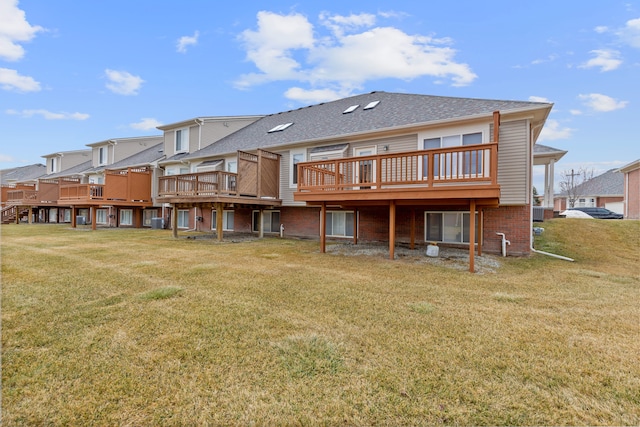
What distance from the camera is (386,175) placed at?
7.93 meters

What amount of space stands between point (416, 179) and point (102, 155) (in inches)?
1124

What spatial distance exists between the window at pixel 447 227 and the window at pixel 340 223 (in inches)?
124

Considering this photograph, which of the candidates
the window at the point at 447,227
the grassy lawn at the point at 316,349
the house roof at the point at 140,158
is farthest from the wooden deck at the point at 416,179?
the house roof at the point at 140,158

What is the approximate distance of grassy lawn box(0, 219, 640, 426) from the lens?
→ 7.27ft

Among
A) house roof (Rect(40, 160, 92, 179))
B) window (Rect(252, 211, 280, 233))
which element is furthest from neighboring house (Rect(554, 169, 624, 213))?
house roof (Rect(40, 160, 92, 179))

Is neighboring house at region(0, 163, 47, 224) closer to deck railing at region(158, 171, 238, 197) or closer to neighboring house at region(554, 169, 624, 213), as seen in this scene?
deck railing at region(158, 171, 238, 197)

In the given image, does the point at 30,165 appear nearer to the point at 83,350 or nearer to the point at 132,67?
the point at 132,67

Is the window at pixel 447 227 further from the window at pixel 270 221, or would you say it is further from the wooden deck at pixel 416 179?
the window at pixel 270 221

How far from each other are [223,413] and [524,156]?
10.1 meters

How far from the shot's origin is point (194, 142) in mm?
18812

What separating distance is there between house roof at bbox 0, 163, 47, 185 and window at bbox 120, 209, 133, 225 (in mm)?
23092

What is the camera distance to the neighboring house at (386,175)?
7973 millimetres

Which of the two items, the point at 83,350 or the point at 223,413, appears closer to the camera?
the point at 223,413

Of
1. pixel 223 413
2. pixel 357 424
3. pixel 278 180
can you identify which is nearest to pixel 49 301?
pixel 223 413
